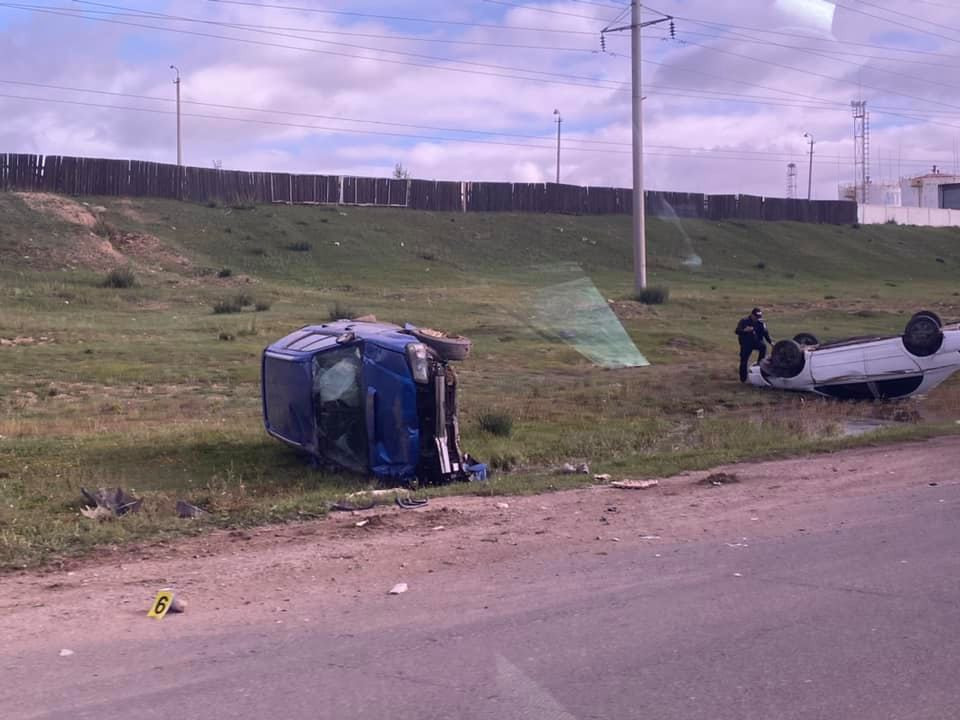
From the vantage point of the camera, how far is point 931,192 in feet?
381

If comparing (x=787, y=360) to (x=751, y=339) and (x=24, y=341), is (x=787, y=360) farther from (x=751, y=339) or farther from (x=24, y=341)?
(x=24, y=341)

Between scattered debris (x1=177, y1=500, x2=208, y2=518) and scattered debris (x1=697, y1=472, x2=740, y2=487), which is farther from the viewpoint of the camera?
scattered debris (x1=697, y1=472, x2=740, y2=487)

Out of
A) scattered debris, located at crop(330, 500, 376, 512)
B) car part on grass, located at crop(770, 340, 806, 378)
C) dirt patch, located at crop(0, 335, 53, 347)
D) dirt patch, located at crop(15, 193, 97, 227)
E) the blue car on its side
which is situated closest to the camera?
scattered debris, located at crop(330, 500, 376, 512)

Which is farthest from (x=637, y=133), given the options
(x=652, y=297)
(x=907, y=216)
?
(x=907, y=216)

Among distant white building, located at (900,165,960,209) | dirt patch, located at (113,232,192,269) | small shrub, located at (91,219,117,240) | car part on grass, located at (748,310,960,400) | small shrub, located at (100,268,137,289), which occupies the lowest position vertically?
car part on grass, located at (748,310,960,400)

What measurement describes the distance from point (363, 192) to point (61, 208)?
17596mm

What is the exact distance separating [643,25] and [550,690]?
120 ft

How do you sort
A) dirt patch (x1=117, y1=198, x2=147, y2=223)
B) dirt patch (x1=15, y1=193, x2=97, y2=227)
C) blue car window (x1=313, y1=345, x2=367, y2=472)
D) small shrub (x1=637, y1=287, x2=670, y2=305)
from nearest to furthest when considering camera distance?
1. blue car window (x1=313, y1=345, x2=367, y2=472)
2. small shrub (x1=637, y1=287, x2=670, y2=305)
3. dirt patch (x1=15, y1=193, x2=97, y2=227)
4. dirt patch (x1=117, y1=198, x2=147, y2=223)

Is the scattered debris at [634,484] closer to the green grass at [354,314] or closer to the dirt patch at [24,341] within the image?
the green grass at [354,314]

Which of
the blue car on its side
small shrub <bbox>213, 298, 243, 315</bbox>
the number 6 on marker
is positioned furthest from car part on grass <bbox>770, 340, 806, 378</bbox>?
small shrub <bbox>213, 298, 243, 315</bbox>

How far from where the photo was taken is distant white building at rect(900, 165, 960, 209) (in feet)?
371

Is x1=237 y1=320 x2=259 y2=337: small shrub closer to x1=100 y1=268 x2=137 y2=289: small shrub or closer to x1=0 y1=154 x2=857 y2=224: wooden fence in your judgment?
x1=100 y1=268 x2=137 y2=289: small shrub

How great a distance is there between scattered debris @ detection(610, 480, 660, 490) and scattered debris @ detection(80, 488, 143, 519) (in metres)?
4.58

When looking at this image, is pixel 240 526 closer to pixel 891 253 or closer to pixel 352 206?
pixel 352 206
